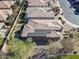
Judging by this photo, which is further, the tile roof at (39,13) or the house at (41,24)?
the tile roof at (39,13)

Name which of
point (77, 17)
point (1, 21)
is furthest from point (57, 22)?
point (1, 21)

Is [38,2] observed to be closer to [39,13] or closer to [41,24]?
[39,13]

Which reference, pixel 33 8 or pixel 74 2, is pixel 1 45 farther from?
pixel 74 2

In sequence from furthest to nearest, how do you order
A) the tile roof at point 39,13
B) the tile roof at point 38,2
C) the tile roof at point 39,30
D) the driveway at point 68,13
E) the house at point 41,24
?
the tile roof at point 38,2 → the driveway at point 68,13 → the tile roof at point 39,13 → the house at point 41,24 → the tile roof at point 39,30

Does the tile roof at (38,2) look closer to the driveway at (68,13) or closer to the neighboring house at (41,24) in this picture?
the neighboring house at (41,24)

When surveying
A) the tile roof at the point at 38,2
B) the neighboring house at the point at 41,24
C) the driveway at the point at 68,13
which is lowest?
the driveway at the point at 68,13

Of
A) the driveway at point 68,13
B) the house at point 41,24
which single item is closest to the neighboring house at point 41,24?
the house at point 41,24

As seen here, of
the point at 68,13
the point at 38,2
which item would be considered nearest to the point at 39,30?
the point at 68,13
